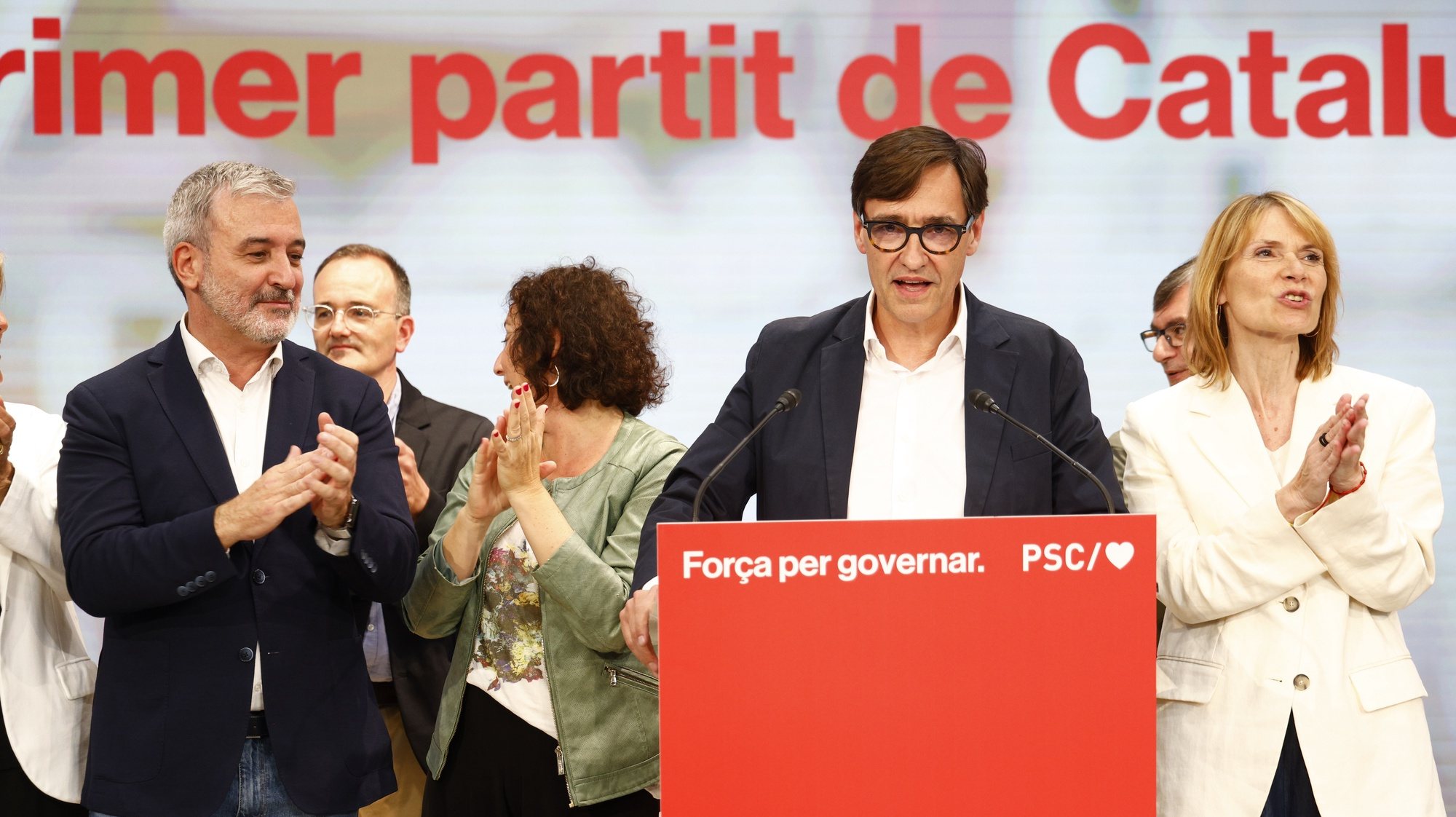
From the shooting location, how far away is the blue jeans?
7.88ft

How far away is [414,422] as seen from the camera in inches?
149

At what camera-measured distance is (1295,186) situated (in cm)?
468

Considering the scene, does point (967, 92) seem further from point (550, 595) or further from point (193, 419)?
point (193, 419)

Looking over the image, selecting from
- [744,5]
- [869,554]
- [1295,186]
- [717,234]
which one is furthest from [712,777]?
[1295,186]

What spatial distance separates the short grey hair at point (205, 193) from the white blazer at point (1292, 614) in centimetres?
184

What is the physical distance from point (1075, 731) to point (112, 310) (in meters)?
3.86

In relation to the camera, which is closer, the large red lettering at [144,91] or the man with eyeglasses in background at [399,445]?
the man with eyeglasses in background at [399,445]

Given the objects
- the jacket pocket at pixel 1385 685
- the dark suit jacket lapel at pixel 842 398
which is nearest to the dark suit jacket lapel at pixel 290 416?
the dark suit jacket lapel at pixel 842 398

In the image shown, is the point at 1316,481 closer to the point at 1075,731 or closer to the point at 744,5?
the point at 1075,731

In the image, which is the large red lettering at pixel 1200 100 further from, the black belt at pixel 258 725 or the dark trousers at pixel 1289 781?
the black belt at pixel 258 725

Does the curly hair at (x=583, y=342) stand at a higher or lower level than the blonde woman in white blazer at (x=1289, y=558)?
higher

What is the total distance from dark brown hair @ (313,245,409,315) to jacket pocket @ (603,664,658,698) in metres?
1.77

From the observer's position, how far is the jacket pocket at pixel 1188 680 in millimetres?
2475

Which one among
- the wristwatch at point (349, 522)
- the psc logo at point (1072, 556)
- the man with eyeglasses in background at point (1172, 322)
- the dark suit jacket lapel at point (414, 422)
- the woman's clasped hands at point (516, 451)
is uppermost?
the man with eyeglasses in background at point (1172, 322)
